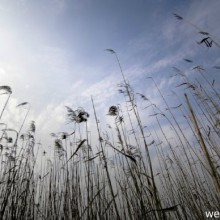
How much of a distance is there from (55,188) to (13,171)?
3.45 ft

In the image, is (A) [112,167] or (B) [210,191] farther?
(A) [112,167]

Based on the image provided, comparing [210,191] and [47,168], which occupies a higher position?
[47,168]

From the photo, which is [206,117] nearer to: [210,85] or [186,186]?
[210,85]

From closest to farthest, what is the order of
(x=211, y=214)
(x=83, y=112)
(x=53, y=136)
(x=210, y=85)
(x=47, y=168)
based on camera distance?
(x=83, y=112) < (x=210, y=85) < (x=211, y=214) < (x=47, y=168) < (x=53, y=136)

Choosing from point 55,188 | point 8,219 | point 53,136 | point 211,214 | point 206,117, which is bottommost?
point 211,214

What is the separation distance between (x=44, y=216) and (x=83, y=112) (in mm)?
2247

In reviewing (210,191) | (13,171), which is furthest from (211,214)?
(13,171)

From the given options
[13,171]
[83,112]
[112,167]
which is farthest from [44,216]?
[83,112]

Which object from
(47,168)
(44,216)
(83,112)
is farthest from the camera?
(47,168)

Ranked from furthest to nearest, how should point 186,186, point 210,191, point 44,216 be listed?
point 210,191
point 186,186
point 44,216

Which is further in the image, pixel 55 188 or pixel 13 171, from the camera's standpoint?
pixel 55 188

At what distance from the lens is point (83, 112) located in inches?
102

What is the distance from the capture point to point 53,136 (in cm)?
484

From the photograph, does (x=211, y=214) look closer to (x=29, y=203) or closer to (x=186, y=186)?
(x=186, y=186)
